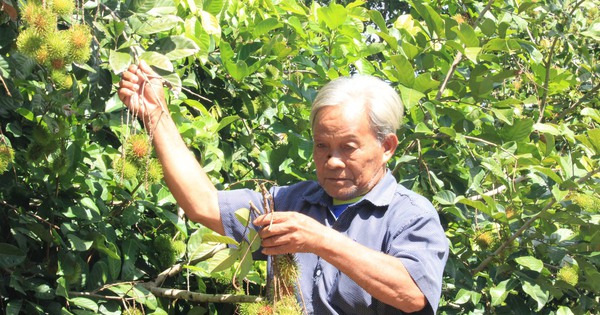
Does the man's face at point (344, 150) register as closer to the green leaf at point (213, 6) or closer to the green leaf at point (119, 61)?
the green leaf at point (119, 61)

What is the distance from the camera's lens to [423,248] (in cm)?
200

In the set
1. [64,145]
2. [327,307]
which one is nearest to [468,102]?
[327,307]

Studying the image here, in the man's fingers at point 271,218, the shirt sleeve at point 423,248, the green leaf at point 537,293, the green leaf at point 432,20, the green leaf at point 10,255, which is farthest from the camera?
the green leaf at point 432,20

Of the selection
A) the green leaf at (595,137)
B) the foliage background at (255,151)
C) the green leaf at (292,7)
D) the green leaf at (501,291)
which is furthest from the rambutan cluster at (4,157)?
the green leaf at (595,137)

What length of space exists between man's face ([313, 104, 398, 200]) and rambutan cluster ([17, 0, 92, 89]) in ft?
2.10

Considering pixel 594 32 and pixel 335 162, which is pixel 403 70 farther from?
pixel 594 32

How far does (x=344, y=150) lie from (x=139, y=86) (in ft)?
1.85

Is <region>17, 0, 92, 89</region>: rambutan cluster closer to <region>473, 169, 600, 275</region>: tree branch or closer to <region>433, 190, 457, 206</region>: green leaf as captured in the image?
<region>433, 190, 457, 206</region>: green leaf

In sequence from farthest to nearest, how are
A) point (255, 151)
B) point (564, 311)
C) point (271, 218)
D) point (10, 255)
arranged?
point (255, 151)
point (564, 311)
point (10, 255)
point (271, 218)

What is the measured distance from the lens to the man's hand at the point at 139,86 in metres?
2.14

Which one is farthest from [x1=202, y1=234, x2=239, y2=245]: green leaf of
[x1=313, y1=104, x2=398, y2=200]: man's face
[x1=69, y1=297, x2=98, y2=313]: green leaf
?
[x1=69, y1=297, x2=98, y2=313]: green leaf

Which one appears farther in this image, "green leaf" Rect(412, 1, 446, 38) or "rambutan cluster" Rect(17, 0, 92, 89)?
"green leaf" Rect(412, 1, 446, 38)

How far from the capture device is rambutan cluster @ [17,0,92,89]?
200cm

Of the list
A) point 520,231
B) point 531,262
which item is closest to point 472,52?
point 520,231
